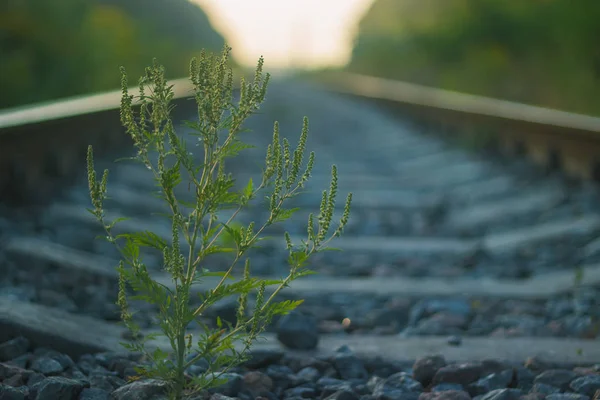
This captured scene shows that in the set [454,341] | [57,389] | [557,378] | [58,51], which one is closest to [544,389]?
[557,378]

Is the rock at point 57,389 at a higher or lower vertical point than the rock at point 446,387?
higher

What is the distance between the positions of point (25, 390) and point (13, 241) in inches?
74.2

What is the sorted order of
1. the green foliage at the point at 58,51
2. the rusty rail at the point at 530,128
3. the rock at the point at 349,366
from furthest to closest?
the green foliage at the point at 58,51 → the rusty rail at the point at 530,128 → the rock at the point at 349,366

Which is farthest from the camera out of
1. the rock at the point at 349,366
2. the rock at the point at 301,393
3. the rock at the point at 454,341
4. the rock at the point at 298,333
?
the rock at the point at 454,341

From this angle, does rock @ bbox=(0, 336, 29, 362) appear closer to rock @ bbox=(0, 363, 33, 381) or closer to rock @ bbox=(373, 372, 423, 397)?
rock @ bbox=(0, 363, 33, 381)

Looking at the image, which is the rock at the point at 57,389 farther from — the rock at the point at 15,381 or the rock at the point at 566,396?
the rock at the point at 566,396

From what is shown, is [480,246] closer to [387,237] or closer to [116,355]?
[387,237]

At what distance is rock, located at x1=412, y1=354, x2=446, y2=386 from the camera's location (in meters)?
2.61

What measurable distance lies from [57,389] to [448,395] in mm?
1031

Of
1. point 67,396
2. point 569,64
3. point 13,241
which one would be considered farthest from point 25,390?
point 569,64

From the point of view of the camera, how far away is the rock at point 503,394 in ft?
7.68

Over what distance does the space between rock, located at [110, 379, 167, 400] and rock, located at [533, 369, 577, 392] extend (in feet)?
3.74

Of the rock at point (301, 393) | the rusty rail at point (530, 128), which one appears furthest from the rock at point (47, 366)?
the rusty rail at point (530, 128)

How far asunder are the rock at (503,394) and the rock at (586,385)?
0.71ft
